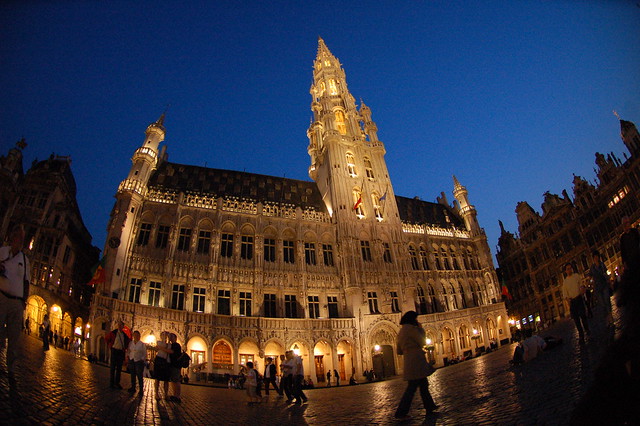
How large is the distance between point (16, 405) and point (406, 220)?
43682 millimetres

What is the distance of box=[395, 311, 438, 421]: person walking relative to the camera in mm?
6367

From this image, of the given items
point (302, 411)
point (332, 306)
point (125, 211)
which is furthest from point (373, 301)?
point (302, 411)

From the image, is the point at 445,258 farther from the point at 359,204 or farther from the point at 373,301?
the point at 373,301

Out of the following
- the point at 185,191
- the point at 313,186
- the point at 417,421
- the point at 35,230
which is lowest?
the point at 417,421

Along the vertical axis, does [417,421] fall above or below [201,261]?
below

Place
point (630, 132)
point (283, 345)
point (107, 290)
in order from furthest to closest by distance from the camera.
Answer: point (630, 132) < point (283, 345) < point (107, 290)

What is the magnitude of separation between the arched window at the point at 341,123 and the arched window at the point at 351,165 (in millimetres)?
4302

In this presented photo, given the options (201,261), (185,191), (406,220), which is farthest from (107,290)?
(406,220)

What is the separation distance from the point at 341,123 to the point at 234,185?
58.4 ft

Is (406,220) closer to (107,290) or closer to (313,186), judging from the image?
(313,186)

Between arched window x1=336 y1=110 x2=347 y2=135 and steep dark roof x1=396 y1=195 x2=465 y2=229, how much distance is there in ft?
39.9

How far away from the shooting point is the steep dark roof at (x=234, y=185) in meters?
36.4

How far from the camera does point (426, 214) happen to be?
49.6 metres

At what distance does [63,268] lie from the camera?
36.5 m
